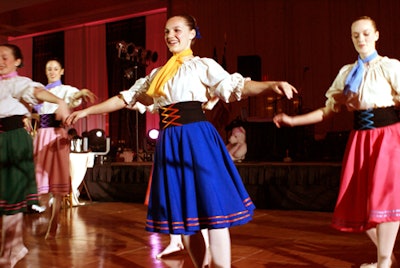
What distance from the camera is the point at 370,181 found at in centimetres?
242

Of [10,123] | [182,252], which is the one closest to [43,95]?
[10,123]

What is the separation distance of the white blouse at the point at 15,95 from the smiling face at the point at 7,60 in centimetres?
7

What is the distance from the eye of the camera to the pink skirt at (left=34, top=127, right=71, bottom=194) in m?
4.03

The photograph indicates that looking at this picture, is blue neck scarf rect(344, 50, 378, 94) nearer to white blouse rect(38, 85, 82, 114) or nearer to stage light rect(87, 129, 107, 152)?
white blouse rect(38, 85, 82, 114)

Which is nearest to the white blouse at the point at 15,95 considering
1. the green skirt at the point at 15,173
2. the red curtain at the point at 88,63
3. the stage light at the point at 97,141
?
the green skirt at the point at 15,173

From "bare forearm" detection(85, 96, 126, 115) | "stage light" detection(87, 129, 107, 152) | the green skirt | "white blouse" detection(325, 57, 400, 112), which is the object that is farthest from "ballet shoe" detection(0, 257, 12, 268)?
"stage light" detection(87, 129, 107, 152)

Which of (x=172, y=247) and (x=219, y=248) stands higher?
(x=219, y=248)

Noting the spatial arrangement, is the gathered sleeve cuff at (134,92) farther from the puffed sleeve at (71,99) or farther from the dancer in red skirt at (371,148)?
the puffed sleeve at (71,99)

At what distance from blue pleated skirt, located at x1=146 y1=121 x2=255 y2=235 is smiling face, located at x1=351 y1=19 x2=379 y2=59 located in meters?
1.01

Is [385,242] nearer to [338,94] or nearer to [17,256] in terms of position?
[338,94]

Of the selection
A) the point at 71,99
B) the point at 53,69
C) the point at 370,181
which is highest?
the point at 53,69

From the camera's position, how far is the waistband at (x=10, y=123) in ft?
8.91

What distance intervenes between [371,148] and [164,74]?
112 cm

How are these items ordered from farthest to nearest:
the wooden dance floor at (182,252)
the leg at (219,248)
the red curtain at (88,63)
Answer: the red curtain at (88,63) < the wooden dance floor at (182,252) < the leg at (219,248)
